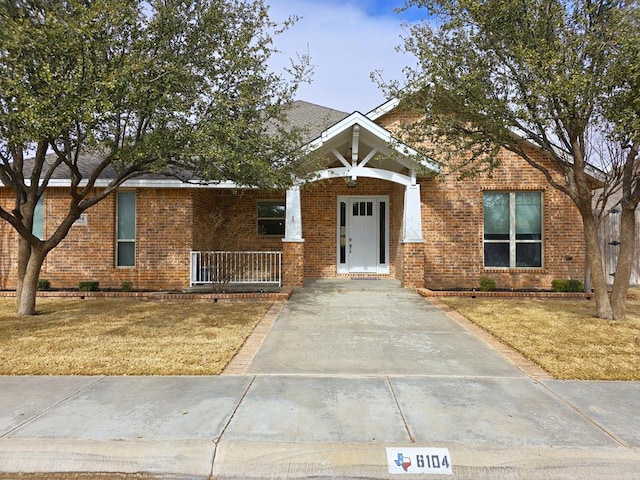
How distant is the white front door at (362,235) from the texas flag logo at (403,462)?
999 cm

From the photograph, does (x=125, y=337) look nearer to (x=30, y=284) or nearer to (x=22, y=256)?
(x=30, y=284)

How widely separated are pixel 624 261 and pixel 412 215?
4762 millimetres

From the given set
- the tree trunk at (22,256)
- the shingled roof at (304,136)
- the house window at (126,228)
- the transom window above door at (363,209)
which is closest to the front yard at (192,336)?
the tree trunk at (22,256)

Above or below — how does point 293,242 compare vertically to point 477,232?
below

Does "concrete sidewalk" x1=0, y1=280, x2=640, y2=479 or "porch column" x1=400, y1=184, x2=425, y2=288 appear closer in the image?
"concrete sidewalk" x1=0, y1=280, x2=640, y2=479

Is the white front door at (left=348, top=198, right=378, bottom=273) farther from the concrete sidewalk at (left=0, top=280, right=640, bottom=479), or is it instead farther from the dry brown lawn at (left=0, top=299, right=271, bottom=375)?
the concrete sidewalk at (left=0, top=280, right=640, bottom=479)

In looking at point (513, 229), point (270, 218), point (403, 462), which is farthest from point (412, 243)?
point (403, 462)

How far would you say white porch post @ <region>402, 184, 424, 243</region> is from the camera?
11148 millimetres

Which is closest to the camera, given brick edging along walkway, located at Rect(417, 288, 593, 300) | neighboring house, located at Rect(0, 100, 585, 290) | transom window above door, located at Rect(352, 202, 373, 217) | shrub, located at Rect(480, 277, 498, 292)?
brick edging along walkway, located at Rect(417, 288, 593, 300)

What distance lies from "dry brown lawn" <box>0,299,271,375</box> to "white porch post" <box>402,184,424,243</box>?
425cm


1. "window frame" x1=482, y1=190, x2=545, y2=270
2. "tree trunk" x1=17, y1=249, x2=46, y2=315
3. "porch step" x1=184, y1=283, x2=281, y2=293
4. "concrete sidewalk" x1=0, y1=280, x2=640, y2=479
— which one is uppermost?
"window frame" x1=482, y1=190, x2=545, y2=270

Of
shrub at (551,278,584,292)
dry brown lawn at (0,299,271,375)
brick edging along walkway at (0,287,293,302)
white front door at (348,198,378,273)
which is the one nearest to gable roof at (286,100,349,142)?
white front door at (348,198,378,273)

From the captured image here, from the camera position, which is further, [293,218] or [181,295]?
[293,218]

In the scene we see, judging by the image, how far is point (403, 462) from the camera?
3.16 m
